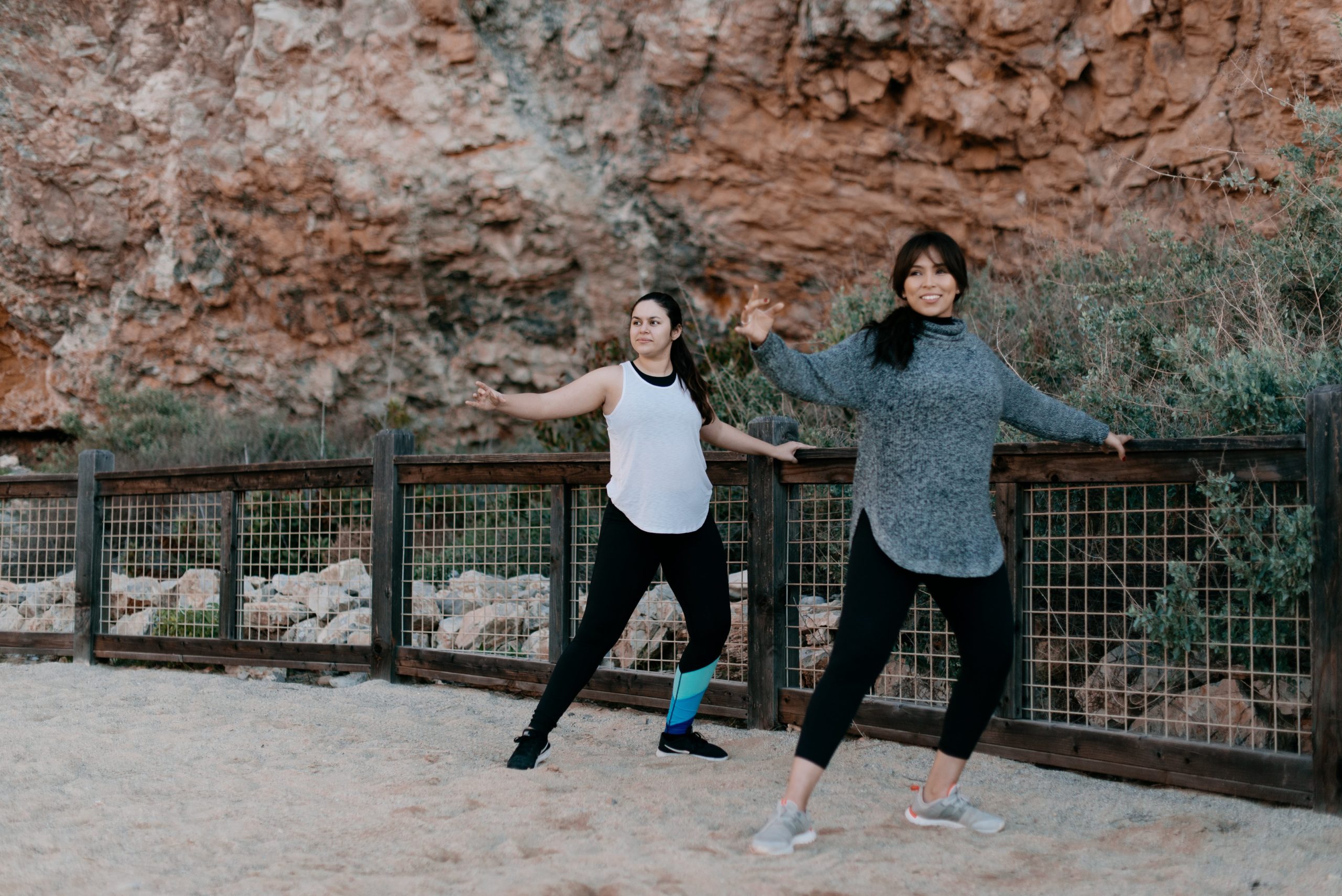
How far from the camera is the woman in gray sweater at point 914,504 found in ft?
10.5

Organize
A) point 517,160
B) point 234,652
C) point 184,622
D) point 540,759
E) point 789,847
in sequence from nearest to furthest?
point 789,847 → point 540,759 → point 234,652 → point 184,622 → point 517,160

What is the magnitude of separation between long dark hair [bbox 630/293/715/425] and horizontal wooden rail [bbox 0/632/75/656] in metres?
5.39

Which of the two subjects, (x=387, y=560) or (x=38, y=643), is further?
(x=38, y=643)

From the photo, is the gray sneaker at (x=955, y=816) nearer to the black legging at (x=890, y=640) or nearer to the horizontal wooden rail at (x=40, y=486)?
the black legging at (x=890, y=640)

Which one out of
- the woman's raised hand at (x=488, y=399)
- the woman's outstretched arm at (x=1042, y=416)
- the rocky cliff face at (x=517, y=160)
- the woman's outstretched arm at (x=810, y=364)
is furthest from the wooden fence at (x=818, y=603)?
the rocky cliff face at (x=517, y=160)

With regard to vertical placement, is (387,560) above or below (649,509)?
below

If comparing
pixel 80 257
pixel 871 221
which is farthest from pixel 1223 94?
pixel 80 257

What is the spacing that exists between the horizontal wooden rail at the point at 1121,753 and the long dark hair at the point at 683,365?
4.68ft

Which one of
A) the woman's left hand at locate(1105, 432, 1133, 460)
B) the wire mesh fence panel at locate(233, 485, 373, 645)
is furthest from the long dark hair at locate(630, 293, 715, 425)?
the wire mesh fence panel at locate(233, 485, 373, 645)

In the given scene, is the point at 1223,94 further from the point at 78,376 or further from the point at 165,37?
the point at 78,376

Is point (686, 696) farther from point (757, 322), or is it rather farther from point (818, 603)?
point (757, 322)

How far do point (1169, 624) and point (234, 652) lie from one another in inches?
209

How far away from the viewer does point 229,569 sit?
7043mm

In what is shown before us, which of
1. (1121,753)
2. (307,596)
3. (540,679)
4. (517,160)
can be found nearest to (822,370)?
(1121,753)
